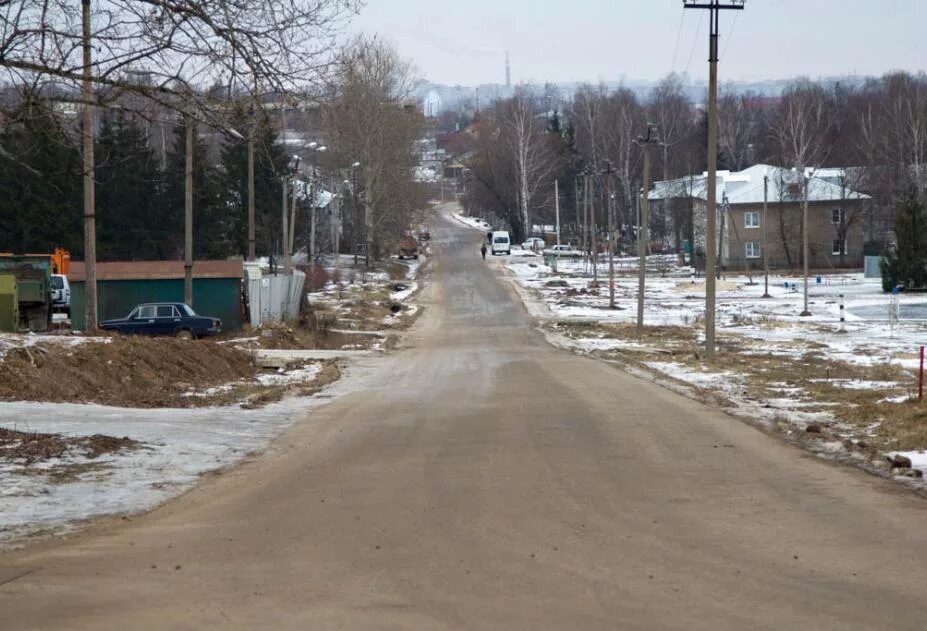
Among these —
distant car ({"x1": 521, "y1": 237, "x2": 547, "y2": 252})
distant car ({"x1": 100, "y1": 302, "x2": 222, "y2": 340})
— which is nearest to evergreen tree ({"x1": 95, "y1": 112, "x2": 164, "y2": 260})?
distant car ({"x1": 100, "y1": 302, "x2": 222, "y2": 340})

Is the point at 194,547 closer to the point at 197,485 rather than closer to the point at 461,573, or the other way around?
the point at 461,573

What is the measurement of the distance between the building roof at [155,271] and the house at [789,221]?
2454 inches

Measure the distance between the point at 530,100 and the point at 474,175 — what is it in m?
10.3

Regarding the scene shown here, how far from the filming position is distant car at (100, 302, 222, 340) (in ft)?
121

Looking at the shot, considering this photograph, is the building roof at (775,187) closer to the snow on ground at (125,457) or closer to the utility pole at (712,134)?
the utility pole at (712,134)

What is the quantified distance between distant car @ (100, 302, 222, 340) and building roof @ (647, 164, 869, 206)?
2675 inches

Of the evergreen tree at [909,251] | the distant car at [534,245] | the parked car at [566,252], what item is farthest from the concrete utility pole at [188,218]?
the distant car at [534,245]

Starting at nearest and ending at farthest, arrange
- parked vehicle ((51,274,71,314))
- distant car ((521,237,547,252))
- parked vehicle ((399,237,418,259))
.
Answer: parked vehicle ((51,274,71,314)) → parked vehicle ((399,237,418,259)) → distant car ((521,237,547,252))

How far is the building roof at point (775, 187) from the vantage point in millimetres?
99000

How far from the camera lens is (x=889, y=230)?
103 meters

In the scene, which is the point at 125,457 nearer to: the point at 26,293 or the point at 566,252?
the point at 26,293

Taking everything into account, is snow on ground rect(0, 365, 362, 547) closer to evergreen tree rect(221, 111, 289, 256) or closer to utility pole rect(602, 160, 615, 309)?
evergreen tree rect(221, 111, 289, 256)

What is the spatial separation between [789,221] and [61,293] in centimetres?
6991

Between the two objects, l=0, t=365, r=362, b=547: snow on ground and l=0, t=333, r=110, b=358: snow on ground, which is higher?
l=0, t=333, r=110, b=358: snow on ground
